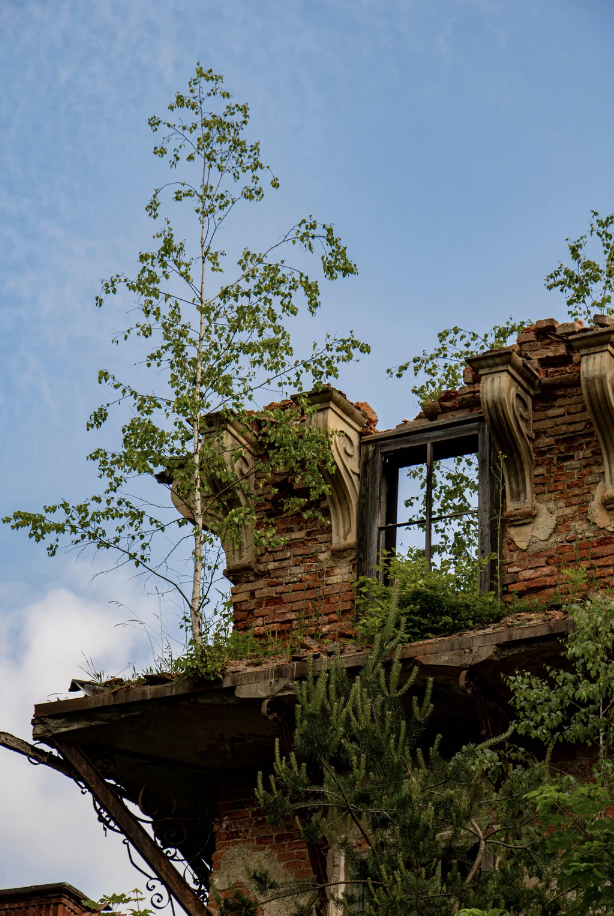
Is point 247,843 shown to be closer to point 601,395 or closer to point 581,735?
point 581,735

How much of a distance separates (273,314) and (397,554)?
2.75m

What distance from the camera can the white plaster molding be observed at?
11.5 m

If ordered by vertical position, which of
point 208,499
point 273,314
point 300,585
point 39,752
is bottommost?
point 39,752

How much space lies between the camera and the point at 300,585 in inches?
480

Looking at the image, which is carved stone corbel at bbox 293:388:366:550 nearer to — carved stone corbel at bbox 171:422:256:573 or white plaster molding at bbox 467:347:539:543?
carved stone corbel at bbox 171:422:256:573

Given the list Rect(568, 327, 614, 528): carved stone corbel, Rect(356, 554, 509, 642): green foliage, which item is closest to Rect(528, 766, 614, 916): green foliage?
Rect(356, 554, 509, 642): green foliage

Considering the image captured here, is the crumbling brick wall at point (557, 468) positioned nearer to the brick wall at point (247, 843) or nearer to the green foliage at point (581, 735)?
the green foliage at point (581, 735)

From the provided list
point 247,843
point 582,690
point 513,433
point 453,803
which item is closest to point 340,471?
point 513,433

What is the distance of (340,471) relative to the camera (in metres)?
12.2

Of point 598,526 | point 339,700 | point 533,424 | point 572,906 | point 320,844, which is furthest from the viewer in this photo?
point 533,424

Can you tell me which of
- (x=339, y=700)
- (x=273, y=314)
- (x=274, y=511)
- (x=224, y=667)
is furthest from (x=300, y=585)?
(x=339, y=700)

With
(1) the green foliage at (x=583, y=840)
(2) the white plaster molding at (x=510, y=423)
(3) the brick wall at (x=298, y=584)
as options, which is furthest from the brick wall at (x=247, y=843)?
(2) the white plaster molding at (x=510, y=423)

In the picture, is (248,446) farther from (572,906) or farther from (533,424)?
(572,906)

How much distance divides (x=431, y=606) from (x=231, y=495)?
256 cm
